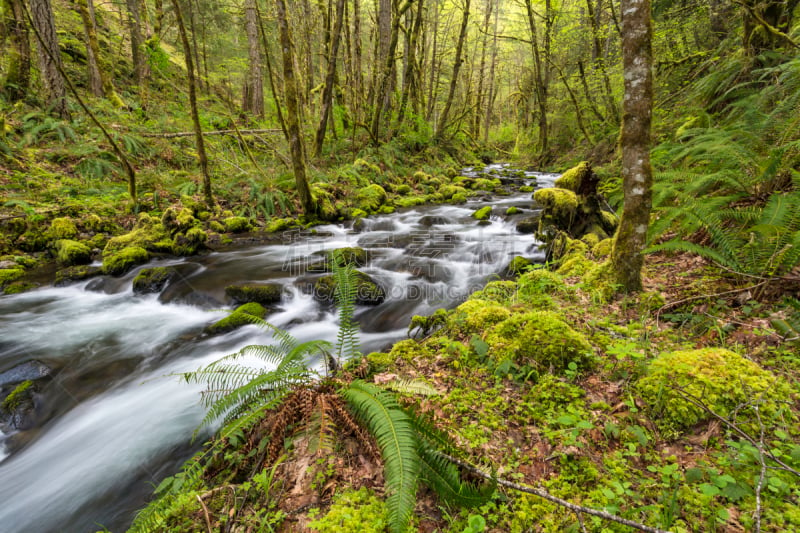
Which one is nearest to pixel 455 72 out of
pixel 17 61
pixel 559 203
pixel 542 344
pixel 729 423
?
pixel 559 203

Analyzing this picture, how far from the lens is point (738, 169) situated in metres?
3.71

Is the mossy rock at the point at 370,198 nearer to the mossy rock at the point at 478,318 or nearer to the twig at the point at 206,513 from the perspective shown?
the mossy rock at the point at 478,318

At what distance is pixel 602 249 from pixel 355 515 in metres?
4.85

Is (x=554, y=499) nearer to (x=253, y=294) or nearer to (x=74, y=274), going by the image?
(x=253, y=294)

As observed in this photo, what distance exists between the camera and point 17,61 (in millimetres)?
9695

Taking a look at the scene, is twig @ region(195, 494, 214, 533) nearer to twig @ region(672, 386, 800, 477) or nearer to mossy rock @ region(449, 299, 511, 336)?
mossy rock @ region(449, 299, 511, 336)

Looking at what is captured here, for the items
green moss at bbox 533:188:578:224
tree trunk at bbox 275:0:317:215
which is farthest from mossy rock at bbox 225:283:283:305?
green moss at bbox 533:188:578:224

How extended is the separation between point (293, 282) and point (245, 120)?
42.2 ft

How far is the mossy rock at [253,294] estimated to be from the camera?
5.71 meters

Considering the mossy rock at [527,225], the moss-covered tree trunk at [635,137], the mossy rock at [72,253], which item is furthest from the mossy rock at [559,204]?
the mossy rock at [72,253]

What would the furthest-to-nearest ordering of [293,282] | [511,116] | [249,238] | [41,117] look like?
[511,116] → [41,117] → [249,238] → [293,282]

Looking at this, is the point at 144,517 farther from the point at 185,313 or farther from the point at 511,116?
the point at 511,116

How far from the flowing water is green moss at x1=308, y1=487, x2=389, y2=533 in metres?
1.76

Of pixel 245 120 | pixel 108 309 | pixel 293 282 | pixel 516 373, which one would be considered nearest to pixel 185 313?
pixel 108 309
